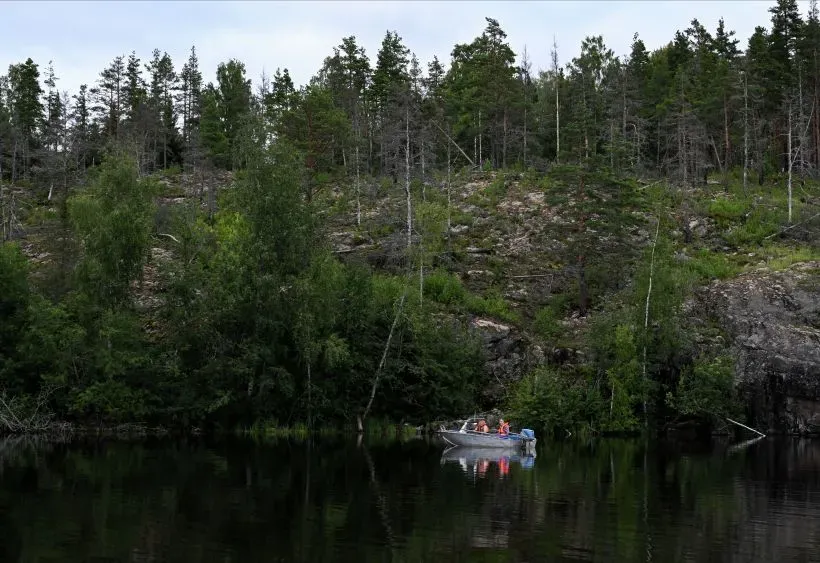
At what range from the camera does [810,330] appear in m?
51.3

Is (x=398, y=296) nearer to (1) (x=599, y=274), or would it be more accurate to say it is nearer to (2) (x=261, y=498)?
(1) (x=599, y=274)

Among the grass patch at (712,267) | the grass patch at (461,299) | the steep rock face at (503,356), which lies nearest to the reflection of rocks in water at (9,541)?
the steep rock face at (503,356)

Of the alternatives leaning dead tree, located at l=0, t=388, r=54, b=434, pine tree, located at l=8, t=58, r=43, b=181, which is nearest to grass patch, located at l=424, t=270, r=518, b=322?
leaning dead tree, located at l=0, t=388, r=54, b=434

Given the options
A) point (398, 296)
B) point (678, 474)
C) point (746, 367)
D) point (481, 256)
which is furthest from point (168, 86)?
point (678, 474)

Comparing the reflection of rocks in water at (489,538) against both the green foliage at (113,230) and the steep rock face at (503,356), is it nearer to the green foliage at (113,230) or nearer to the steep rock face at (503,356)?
the steep rock face at (503,356)

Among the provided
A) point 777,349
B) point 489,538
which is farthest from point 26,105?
point 489,538

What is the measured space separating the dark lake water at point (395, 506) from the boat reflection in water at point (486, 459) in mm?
161

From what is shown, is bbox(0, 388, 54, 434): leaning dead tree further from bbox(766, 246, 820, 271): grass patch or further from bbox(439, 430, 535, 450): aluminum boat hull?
bbox(766, 246, 820, 271): grass patch

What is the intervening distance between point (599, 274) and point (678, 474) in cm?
2476

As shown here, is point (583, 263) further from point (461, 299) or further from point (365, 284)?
point (365, 284)

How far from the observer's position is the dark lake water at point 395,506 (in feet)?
58.7

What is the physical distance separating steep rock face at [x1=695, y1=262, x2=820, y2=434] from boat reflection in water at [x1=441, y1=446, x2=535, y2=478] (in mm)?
18175

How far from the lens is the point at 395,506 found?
2388 cm

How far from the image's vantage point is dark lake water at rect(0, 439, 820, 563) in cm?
1791
